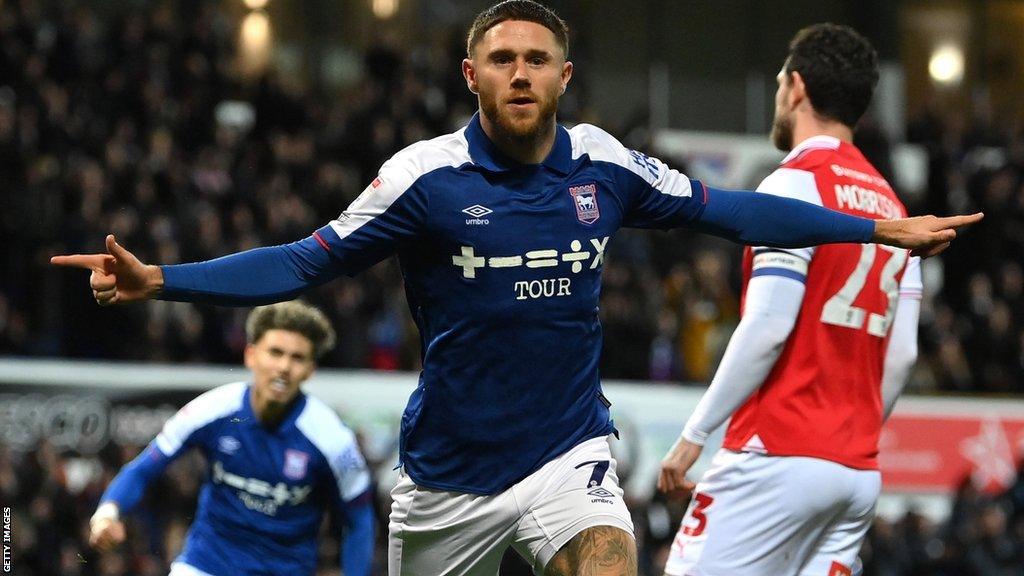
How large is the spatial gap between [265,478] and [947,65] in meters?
22.3

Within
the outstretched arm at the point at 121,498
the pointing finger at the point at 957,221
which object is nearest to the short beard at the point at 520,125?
the pointing finger at the point at 957,221

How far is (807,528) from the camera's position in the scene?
5.07m

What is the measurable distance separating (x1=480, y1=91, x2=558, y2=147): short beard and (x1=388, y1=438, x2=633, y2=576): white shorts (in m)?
1.01

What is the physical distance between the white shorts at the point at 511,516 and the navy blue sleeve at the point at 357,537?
165 centimetres

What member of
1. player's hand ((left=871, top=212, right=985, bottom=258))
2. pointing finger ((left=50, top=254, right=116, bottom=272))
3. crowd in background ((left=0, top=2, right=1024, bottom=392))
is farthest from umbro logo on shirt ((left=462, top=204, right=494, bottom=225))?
crowd in background ((left=0, top=2, right=1024, bottom=392))

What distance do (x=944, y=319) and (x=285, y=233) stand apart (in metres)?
8.55

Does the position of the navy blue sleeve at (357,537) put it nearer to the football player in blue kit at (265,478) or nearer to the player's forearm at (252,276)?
the football player in blue kit at (265,478)

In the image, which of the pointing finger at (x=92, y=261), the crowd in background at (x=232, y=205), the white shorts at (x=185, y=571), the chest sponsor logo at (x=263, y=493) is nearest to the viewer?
the pointing finger at (x=92, y=261)

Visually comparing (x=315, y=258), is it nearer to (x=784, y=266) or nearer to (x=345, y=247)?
(x=345, y=247)

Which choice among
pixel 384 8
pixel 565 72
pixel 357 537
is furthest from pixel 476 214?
pixel 384 8

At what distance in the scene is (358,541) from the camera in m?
6.45

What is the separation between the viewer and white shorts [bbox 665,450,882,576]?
16.5 ft

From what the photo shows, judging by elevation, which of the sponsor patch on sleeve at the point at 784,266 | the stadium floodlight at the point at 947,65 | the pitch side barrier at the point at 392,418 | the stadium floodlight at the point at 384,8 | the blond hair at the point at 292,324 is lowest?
the pitch side barrier at the point at 392,418

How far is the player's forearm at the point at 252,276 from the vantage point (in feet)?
14.0
